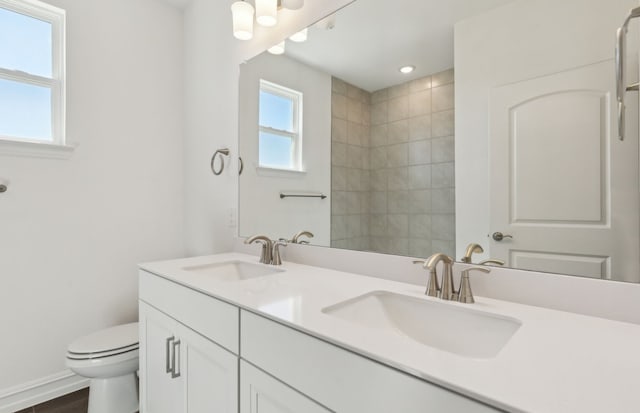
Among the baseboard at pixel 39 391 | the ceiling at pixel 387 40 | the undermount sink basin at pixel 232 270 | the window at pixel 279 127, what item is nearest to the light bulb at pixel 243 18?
the window at pixel 279 127

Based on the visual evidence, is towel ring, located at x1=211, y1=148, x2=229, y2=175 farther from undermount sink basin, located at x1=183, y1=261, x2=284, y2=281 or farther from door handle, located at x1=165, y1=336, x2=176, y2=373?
door handle, located at x1=165, y1=336, x2=176, y2=373

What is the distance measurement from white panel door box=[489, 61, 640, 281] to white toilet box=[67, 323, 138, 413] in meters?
1.77

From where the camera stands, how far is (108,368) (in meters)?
1.55

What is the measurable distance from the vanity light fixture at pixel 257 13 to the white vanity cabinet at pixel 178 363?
1340 mm

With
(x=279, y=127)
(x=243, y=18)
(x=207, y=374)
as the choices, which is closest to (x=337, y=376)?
(x=207, y=374)

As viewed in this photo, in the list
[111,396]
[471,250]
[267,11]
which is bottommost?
[111,396]

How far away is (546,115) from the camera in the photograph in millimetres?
905

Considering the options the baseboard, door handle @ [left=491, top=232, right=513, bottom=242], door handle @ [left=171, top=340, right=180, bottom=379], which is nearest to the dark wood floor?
the baseboard

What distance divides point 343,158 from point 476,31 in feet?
2.22

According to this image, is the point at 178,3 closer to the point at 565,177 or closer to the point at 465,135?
the point at 465,135

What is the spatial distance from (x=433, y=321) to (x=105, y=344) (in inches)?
64.1

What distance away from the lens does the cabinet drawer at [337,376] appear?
53cm

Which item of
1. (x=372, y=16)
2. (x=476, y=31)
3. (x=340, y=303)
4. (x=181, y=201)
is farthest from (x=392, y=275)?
(x=181, y=201)

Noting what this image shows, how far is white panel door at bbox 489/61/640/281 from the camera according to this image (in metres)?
0.80
